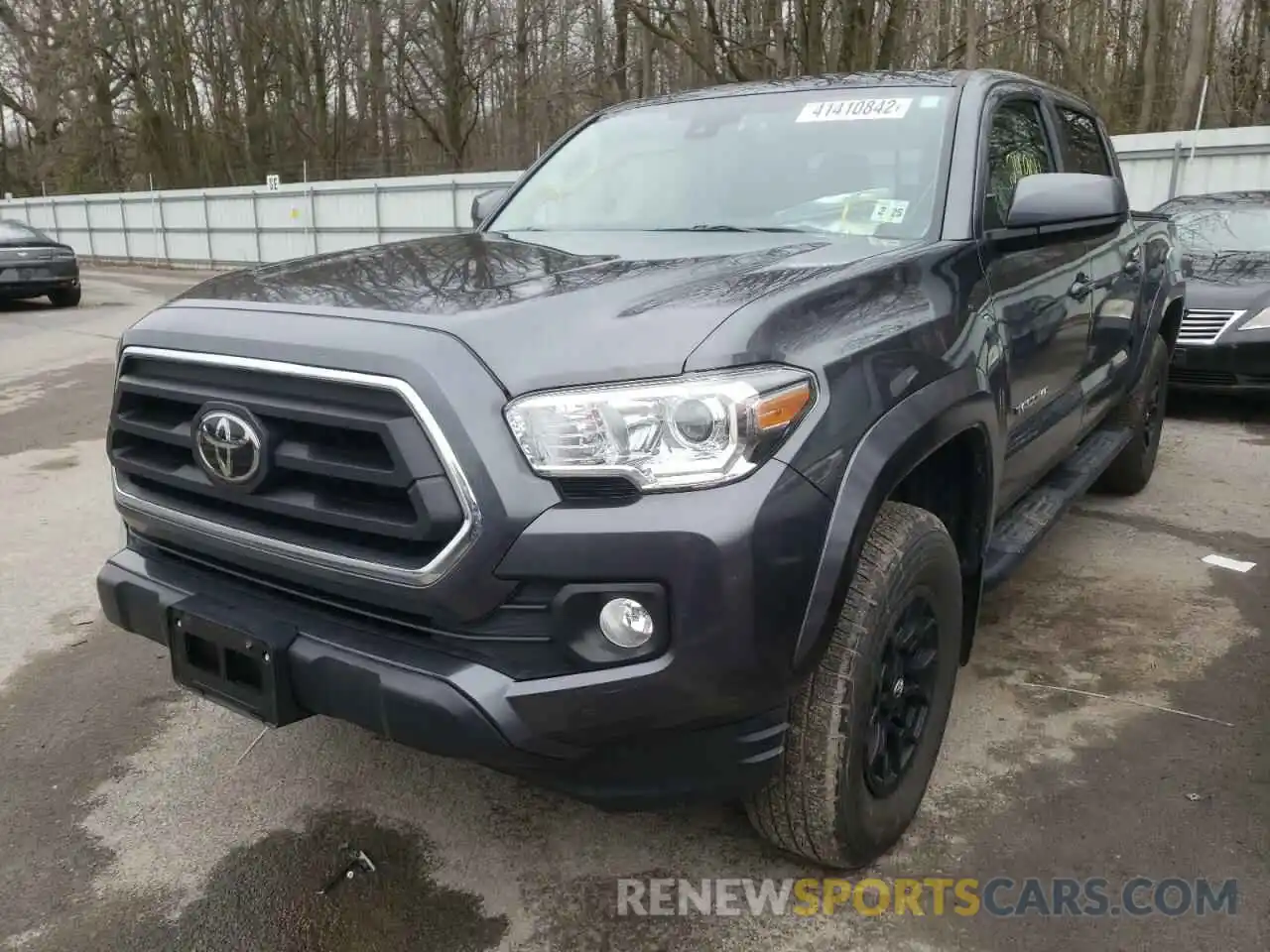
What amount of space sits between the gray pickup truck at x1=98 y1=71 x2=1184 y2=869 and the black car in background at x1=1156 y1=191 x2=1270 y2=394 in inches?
184

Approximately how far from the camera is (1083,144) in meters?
4.24

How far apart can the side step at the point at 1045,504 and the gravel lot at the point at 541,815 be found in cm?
46

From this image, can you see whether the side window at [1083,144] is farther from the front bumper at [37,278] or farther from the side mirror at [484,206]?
the front bumper at [37,278]

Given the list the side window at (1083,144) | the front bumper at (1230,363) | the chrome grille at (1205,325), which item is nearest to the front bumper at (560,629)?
the side window at (1083,144)

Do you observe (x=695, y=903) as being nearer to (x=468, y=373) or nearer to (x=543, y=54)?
(x=468, y=373)

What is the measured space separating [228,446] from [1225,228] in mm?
7965

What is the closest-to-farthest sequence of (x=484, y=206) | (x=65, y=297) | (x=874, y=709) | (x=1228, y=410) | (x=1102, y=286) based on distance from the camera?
1. (x=874, y=709)
2. (x=1102, y=286)
3. (x=484, y=206)
4. (x=1228, y=410)
5. (x=65, y=297)

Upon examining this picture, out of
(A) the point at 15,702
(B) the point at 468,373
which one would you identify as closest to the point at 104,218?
(A) the point at 15,702

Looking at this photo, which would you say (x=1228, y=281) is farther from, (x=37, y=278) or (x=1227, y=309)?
(x=37, y=278)

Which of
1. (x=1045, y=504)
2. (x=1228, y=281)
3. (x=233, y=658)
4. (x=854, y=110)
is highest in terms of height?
(x=854, y=110)

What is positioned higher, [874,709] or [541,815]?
[874,709]

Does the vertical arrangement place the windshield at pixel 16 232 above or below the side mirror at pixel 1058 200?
below

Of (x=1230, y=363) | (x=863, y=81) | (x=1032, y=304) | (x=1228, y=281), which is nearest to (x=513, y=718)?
(x=1032, y=304)

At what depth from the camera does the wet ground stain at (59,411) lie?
277 inches
